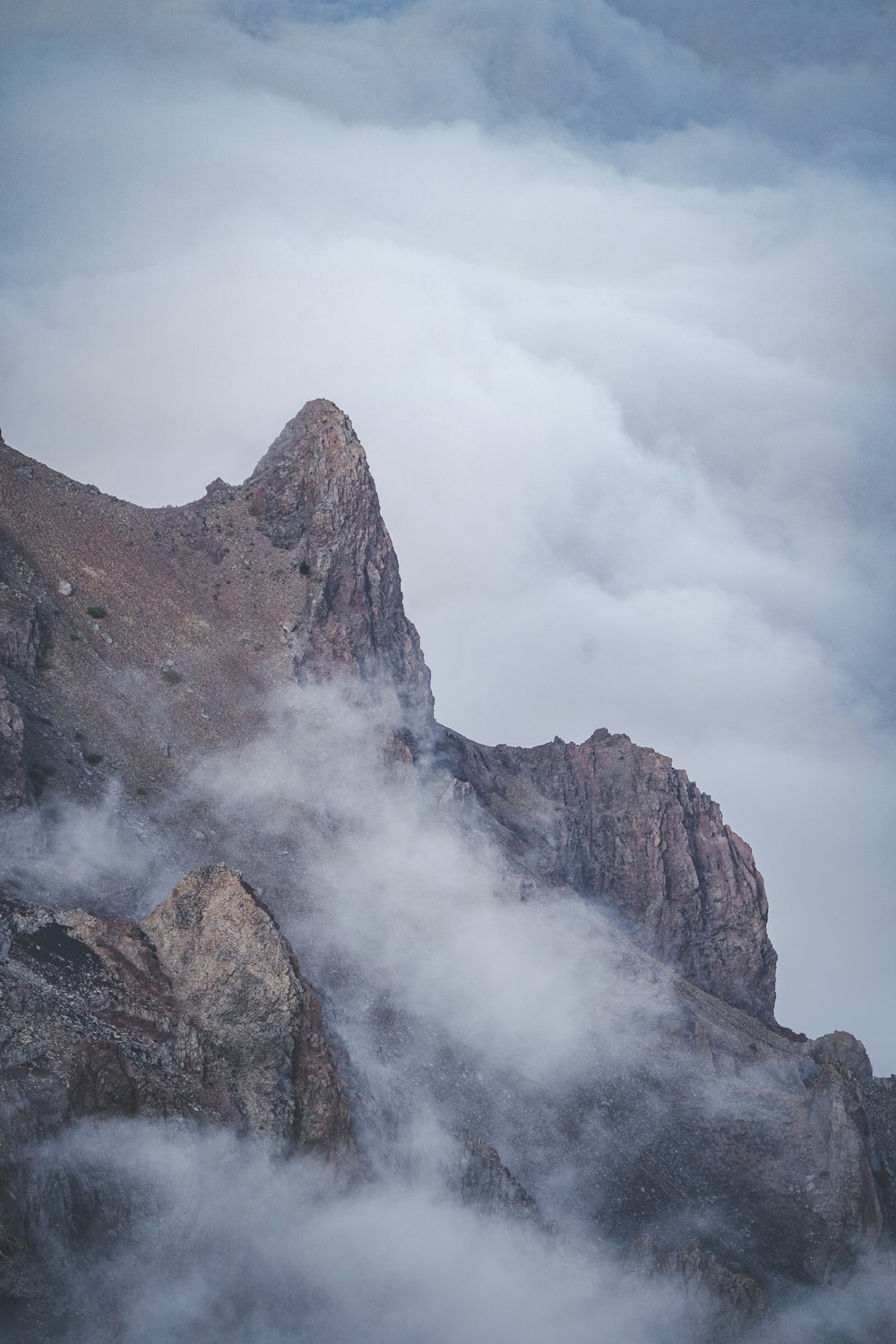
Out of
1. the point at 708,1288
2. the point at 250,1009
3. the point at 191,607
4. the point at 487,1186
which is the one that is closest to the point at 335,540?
the point at 191,607

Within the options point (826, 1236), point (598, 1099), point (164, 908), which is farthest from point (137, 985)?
point (826, 1236)

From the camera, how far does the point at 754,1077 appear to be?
318 ft

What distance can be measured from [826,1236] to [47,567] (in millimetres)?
83497

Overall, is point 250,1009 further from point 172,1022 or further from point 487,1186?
point 487,1186

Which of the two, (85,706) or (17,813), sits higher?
(85,706)

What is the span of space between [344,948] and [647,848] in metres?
60.9

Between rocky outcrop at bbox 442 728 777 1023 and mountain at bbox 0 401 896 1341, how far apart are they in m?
0.47

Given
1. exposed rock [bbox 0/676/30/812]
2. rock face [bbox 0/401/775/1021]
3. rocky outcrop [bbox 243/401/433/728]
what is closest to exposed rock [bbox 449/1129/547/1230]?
exposed rock [bbox 0/676/30/812]

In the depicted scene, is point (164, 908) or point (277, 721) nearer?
point (164, 908)

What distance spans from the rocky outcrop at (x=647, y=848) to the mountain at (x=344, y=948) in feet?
1.54

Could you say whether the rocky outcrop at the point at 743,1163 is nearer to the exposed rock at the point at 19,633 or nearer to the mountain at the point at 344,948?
the mountain at the point at 344,948

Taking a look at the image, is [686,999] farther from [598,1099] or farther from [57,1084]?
[57,1084]

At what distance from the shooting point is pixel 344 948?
292ft

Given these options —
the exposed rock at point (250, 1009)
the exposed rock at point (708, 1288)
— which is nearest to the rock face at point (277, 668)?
the exposed rock at point (250, 1009)
